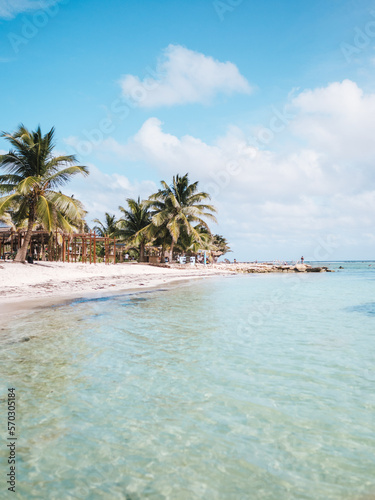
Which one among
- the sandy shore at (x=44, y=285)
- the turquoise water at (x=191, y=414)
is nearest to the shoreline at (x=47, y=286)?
the sandy shore at (x=44, y=285)

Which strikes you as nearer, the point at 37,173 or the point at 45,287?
the point at 45,287

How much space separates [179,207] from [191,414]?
28676mm

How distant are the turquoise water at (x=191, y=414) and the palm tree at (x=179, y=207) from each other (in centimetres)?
2444

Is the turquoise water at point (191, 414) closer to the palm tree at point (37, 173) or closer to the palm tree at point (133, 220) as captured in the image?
the palm tree at point (37, 173)

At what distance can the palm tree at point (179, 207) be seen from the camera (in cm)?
3106

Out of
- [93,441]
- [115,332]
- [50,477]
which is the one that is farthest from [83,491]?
[115,332]

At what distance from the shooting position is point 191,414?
11.0 feet

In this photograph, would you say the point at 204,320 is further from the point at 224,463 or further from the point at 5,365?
the point at 224,463

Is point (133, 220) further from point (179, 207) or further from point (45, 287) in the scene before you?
point (45, 287)

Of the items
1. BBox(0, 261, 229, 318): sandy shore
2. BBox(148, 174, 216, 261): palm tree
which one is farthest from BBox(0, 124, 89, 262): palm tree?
BBox(148, 174, 216, 261): palm tree

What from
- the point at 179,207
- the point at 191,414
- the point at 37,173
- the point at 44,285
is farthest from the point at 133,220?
the point at 191,414

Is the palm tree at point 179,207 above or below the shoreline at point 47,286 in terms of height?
above

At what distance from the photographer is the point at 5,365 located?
4.68 meters

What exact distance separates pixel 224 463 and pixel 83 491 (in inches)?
40.1
